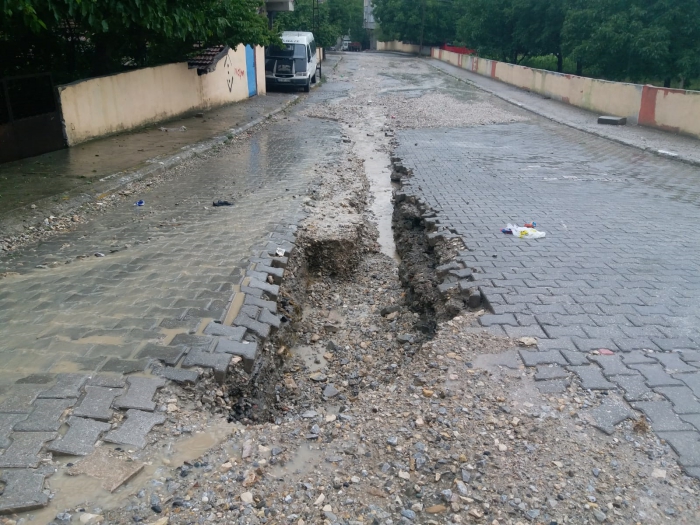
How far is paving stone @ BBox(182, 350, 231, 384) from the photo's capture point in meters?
3.75

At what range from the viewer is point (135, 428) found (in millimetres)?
3146

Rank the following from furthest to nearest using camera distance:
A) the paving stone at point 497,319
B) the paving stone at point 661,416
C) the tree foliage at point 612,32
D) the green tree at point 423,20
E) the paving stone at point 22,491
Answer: the green tree at point 423,20
the tree foliage at point 612,32
the paving stone at point 497,319
the paving stone at point 661,416
the paving stone at point 22,491

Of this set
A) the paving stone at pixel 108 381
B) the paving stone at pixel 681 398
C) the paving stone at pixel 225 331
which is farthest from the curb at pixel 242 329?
the paving stone at pixel 681 398

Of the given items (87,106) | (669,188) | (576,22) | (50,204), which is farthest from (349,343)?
(576,22)

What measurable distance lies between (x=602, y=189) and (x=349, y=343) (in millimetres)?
5905

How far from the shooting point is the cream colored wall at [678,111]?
45.7 ft

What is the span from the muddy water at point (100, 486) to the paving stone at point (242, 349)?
86 centimetres

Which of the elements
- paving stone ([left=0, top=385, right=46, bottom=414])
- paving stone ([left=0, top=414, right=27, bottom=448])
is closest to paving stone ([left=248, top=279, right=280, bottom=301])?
paving stone ([left=0, top=385, right=46, bottom=414])

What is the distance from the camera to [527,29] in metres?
35.2

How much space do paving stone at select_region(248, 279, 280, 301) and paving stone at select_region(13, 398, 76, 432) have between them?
2050 millimetres

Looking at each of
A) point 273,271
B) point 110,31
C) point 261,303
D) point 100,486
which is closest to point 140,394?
point 100,486

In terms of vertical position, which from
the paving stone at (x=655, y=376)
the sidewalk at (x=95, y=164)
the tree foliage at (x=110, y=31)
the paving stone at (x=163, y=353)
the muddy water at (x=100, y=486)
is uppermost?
the tree foliage at (x=110, y=31)

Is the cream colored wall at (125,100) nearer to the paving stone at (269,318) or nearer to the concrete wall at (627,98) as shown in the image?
the paving stone at (269,318)

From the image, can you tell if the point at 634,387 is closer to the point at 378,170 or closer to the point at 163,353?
the point at 163,353
